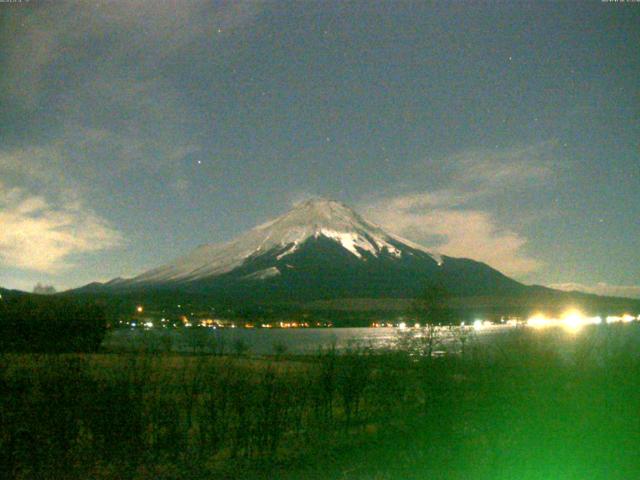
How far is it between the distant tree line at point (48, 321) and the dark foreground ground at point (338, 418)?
9110 mm

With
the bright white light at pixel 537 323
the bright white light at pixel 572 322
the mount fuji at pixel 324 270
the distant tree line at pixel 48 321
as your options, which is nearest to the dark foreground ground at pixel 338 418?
the bright white light at pixel 537 323

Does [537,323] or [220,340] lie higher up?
[537,323]

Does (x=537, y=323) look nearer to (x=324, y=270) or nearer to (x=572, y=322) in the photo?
(x=572, y=322)

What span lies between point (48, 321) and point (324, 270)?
116 m

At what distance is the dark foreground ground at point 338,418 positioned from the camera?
305 inches

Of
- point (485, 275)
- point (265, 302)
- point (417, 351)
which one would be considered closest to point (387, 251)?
point (485, 275)

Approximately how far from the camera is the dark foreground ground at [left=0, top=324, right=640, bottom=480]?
7742mm

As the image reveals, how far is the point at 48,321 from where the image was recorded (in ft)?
82.7

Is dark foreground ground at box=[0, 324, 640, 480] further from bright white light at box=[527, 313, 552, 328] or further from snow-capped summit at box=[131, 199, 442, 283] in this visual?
snow-capped summit at box=[131, 199, 442, 283]

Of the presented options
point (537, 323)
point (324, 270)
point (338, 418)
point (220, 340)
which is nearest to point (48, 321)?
point (220, 340)

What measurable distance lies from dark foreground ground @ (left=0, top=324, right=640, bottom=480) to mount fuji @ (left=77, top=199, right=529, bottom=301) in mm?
90598

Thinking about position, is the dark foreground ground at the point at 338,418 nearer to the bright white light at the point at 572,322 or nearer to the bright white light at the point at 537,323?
the bright white light at the point at 537,323

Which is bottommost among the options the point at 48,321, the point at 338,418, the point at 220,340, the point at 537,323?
the point at 338,418

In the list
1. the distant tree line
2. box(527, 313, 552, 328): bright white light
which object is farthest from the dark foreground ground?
the distant tree line
